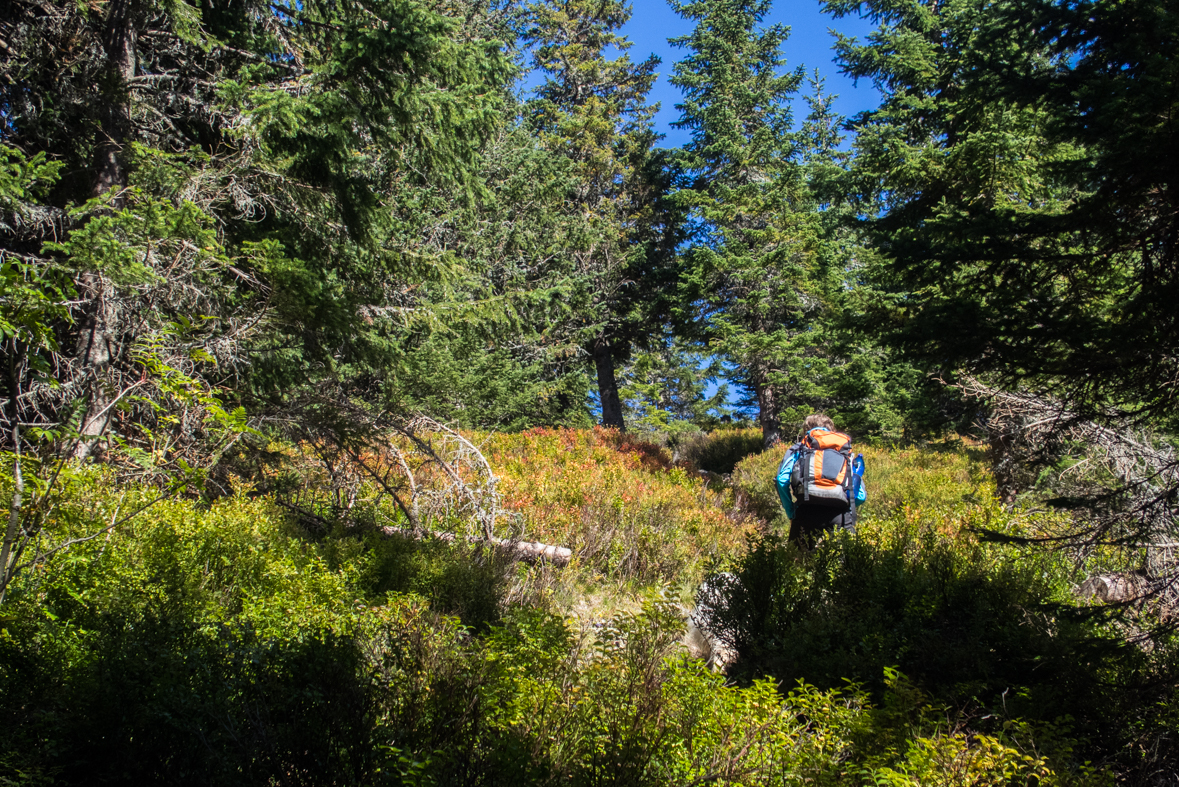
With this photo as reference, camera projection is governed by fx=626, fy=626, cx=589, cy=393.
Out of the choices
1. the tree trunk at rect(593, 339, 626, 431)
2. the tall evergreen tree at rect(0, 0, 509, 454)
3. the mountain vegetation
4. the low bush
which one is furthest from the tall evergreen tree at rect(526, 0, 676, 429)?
the tall evergreen tree at rect(0, 0, 509, 454)

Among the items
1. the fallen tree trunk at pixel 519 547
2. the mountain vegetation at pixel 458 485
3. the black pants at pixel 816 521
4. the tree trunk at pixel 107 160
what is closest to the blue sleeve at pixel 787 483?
the black pants at pixel 816 521

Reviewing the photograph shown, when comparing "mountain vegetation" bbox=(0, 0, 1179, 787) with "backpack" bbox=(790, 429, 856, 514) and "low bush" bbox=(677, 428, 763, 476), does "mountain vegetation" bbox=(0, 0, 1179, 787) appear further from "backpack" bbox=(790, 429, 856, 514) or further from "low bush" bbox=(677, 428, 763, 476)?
"low bush" bbox=(677, 428, 763, 476)

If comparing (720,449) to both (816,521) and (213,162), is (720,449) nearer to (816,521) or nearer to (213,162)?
(816,521)

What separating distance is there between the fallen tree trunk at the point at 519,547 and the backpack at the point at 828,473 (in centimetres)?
251

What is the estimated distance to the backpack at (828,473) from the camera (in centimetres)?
603

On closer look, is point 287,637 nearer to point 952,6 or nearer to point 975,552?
point 975,552

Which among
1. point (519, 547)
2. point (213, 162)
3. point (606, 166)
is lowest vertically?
point (519, 547)

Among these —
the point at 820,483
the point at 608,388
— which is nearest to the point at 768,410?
the point at 608,388

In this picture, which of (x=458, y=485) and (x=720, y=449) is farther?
(x=720, y=449)

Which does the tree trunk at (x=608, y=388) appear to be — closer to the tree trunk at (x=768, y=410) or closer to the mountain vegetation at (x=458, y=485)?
the tree trunk at (x=768, y=410)

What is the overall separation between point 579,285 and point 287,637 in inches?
567

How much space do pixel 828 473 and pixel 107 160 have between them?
7376 mm

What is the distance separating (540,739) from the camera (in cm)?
257

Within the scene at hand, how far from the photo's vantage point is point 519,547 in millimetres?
6203
